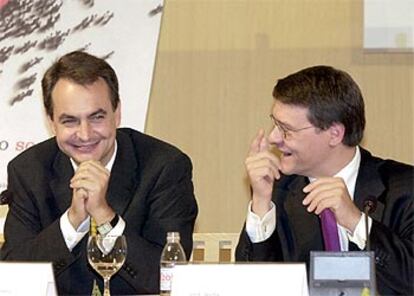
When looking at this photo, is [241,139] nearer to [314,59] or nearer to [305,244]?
[314,59]

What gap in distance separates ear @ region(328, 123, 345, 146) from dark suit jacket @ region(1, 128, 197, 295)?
0.50 metres

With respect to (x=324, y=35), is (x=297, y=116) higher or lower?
lower

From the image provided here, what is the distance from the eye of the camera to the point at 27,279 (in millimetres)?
2096

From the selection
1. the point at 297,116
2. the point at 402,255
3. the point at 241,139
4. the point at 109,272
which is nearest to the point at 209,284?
the point at 109,272

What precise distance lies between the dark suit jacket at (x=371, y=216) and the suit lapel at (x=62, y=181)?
584 mm

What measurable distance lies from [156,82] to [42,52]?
0.53 metres

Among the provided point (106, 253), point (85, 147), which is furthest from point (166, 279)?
point (85, 147)

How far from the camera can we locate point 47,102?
290cm

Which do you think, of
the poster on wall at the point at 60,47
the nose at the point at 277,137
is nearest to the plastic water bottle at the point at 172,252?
the nose at the point at 277,137

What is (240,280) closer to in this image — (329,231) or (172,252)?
(172,252)

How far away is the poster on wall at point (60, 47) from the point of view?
12.4 feet

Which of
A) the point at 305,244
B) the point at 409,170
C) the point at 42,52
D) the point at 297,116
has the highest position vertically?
the point at 42,52

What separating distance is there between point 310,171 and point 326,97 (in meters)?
0.24

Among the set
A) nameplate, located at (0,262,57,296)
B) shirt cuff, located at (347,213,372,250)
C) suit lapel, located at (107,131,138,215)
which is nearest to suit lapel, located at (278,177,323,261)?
shirt cuff, located at (347,213,372,250)
